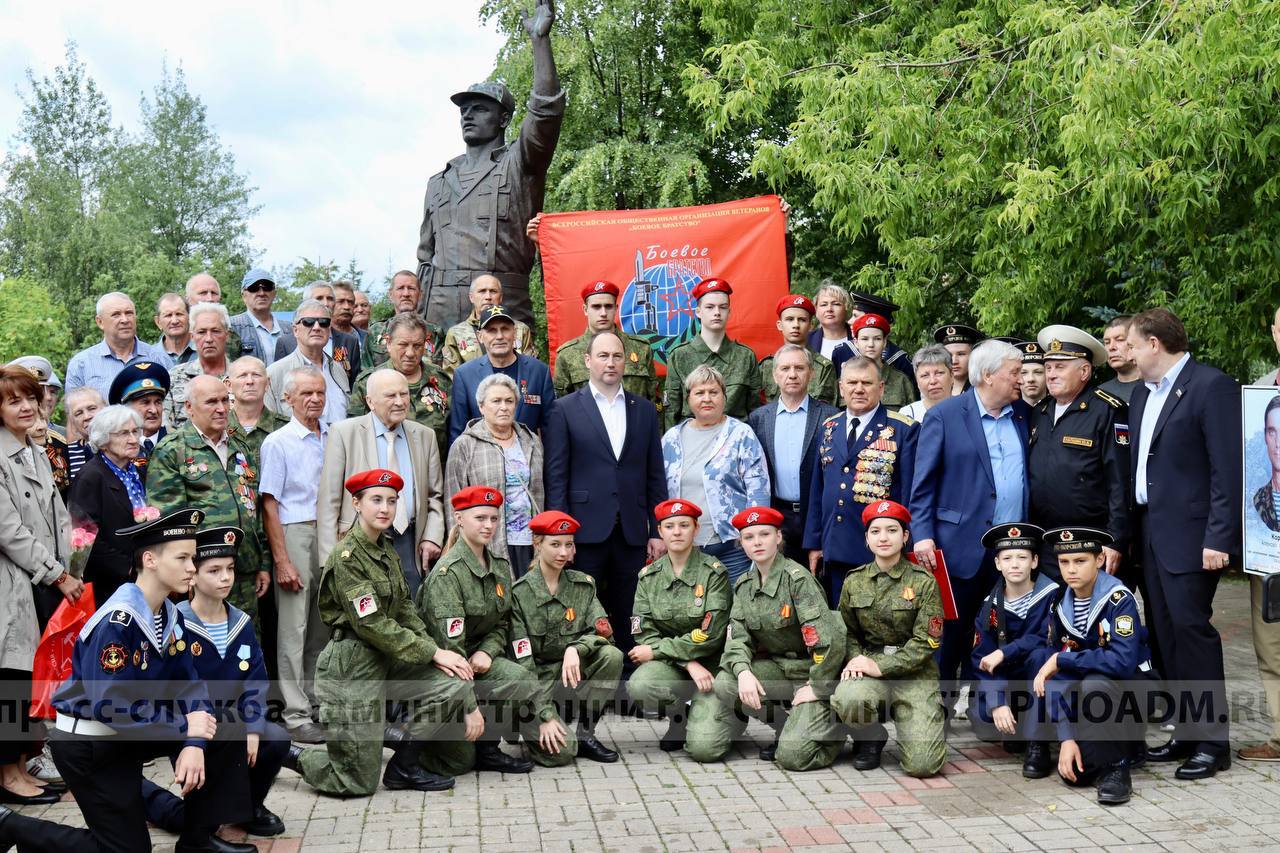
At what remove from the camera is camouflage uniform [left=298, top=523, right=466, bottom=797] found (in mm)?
5574

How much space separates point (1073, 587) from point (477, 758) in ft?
9.90

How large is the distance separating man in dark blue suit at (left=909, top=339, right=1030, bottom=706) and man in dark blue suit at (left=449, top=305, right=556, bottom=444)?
2204 mm

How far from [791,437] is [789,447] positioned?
6cm

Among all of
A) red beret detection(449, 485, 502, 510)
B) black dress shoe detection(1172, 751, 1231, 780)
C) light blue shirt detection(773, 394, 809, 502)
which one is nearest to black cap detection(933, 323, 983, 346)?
light blue shirt detection(773, 394, 809, 502)

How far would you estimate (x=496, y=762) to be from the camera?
6.02 m

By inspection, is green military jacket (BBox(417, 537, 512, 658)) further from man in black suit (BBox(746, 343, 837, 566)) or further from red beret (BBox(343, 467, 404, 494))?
man in black suit (BBox(746, 343, 837, 566))

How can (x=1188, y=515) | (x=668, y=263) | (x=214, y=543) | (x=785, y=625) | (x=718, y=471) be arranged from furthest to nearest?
1. (x=668, y=263)
2. (x=718, y=471)
3. (x=785, y=625)
4. (x=1188, y=515)
5. (x=214, y=543)

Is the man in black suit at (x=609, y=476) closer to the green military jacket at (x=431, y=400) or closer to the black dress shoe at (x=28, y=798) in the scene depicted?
the green military jacket at (x=431, y=400)

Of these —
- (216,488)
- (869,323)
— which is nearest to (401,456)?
(216,488)

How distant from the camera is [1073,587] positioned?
231 inches

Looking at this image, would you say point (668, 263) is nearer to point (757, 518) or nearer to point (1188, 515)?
point (757, 518)

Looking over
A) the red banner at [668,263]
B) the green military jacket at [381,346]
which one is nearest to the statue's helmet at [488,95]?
the red banner at [668,263]

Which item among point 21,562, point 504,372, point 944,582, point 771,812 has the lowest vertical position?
point 771,812

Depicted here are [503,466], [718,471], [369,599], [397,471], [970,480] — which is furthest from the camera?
[718,471]
